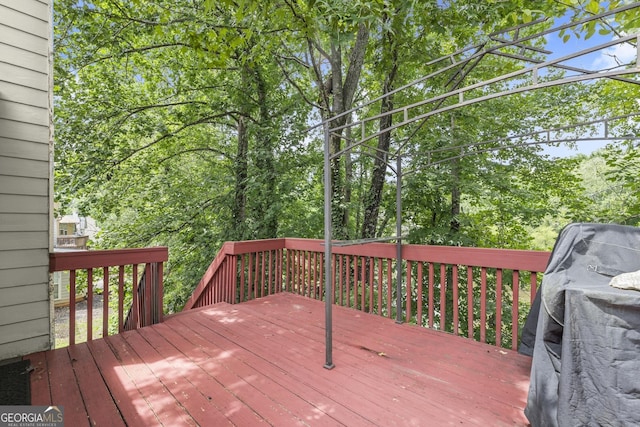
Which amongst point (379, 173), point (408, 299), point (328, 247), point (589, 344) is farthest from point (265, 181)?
point (589, 344)

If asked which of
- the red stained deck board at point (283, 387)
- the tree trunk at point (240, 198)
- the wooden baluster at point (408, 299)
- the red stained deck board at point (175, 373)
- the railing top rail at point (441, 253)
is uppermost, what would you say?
the tree trunk at point (240, 198)

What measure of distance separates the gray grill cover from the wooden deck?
0.33 m

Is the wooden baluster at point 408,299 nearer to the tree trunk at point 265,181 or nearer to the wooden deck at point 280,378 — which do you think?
the wooden deck at point 280,378

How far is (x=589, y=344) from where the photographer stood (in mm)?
1293

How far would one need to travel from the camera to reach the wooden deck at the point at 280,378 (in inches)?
63.7

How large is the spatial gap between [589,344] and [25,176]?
142 inches

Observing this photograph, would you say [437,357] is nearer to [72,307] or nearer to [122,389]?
[122,389]

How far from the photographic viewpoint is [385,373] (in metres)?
2.04

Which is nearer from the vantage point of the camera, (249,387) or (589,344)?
(589,344)

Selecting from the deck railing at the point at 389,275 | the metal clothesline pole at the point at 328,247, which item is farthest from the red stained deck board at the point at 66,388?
the deck railing at the point at 389,275

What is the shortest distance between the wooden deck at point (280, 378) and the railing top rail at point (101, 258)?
0.64m

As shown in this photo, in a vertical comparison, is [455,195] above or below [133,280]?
above

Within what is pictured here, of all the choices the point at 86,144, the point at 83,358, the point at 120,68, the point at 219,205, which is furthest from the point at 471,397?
the point at 120,68

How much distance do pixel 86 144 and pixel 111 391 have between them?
15.3 feet
